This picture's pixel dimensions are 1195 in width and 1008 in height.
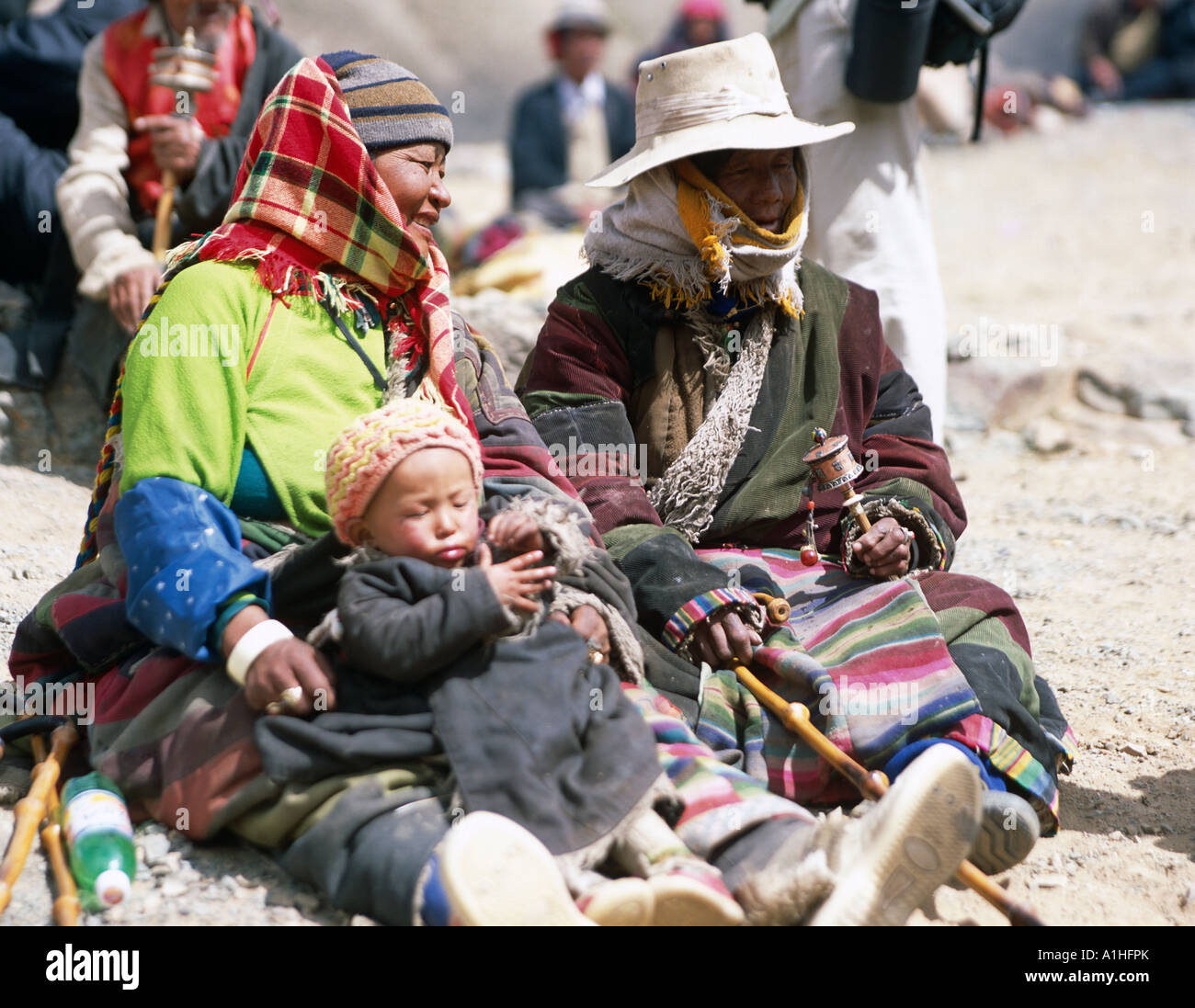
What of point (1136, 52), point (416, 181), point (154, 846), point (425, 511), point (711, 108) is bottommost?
point (1136, 52)

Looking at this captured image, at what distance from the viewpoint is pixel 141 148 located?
5.10 meters

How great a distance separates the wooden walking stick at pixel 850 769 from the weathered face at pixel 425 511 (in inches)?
32.4

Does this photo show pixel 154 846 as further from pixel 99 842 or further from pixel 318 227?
pixel 318 227

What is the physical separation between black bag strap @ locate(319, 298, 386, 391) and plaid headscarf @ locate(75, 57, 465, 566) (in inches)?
0.6

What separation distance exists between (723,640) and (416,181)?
4.21 feet

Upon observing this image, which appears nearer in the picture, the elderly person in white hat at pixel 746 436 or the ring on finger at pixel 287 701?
the ring on finger at pixel 287 701

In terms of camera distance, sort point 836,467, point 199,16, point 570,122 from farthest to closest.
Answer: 1. point 570,122
2. point 199,16
3. point 836,467

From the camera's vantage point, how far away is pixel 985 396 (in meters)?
7.04

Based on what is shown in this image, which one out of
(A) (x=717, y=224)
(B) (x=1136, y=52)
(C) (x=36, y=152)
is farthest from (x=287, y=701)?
(B) (x=1136, y=52)

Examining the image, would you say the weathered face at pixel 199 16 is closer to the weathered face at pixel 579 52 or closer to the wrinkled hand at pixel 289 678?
the wrinkled hand at pixel 289 678

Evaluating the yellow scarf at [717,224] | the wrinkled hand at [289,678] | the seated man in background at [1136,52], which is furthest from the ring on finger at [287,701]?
the seated man in background at [1136,52]

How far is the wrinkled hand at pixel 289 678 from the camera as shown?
2568 millimetres

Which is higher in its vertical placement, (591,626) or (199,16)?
(199,16)

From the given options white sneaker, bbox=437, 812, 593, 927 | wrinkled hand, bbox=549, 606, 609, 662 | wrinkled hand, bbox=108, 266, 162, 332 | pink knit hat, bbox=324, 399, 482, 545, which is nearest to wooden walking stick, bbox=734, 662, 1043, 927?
wrinkled hand, bbox=549, 606, 609, 662
